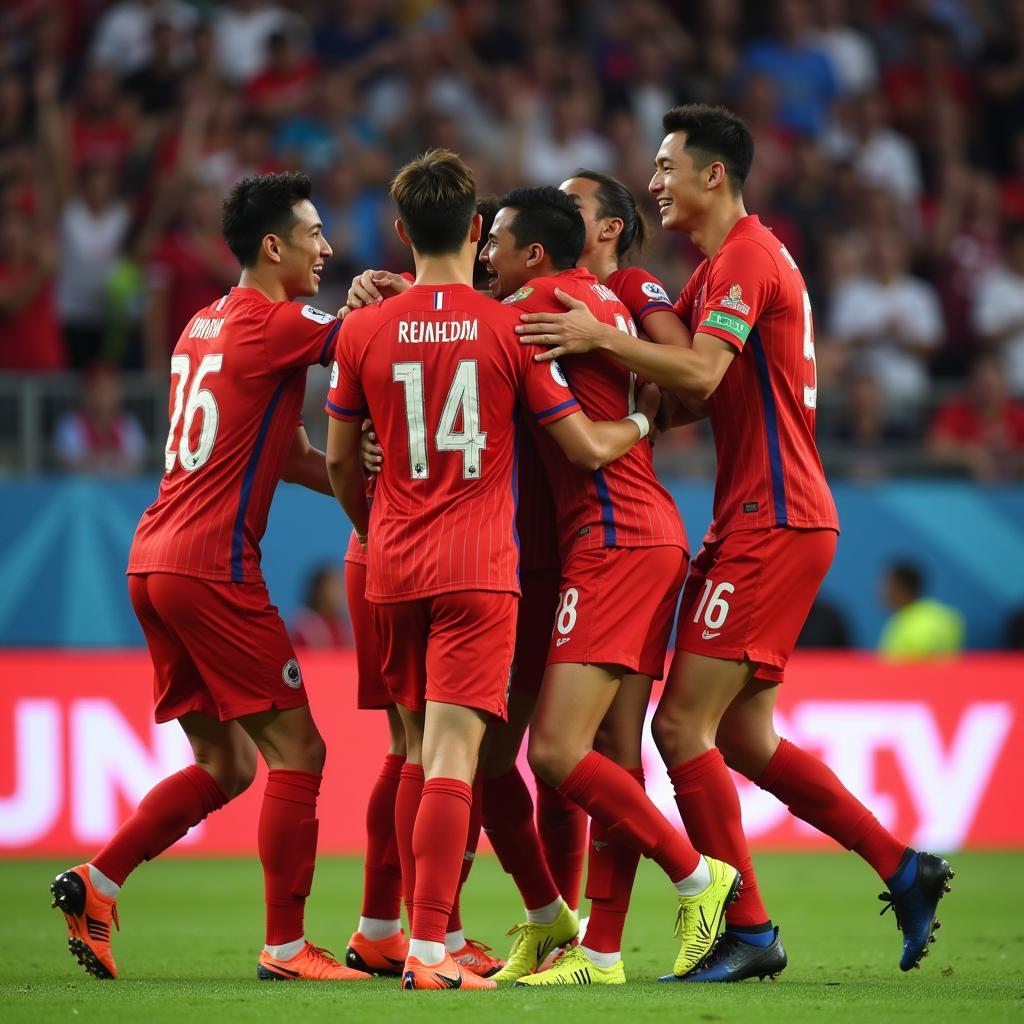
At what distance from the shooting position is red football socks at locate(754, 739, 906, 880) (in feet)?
19.4

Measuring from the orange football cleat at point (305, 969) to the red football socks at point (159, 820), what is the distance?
1.78ft

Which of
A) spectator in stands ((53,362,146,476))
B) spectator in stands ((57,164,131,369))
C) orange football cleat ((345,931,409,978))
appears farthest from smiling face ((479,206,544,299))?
spectator in stands ((57,164,131,369))

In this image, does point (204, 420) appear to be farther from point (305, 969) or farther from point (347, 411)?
point (305, 969)

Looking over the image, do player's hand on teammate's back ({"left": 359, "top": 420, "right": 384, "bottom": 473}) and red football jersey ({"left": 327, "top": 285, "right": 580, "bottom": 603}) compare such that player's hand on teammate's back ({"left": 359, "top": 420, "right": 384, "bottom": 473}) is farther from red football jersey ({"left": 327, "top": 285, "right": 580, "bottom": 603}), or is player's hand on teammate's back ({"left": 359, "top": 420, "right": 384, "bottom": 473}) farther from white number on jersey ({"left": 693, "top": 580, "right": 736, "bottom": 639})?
white number on jersey ({"left": 693, "top": 580, "right": 736, "bottom": 639})

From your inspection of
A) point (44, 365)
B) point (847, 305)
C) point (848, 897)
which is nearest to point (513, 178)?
point (847, 305)

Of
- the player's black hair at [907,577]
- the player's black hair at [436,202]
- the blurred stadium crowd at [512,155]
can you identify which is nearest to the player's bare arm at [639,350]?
the player's black hair at [436,202]

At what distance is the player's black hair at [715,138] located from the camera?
600 centimetres

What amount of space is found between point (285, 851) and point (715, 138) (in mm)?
2832

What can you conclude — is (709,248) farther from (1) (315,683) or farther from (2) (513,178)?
(2) (513,178)

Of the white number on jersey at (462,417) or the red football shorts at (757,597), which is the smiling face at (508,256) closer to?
the white number on jersey at (462,417)

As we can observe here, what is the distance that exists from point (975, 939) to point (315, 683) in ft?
15.4

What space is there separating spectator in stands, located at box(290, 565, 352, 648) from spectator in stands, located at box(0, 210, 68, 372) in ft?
7.77

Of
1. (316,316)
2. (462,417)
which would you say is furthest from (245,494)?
(462,417)

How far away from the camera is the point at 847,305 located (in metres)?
13.4
